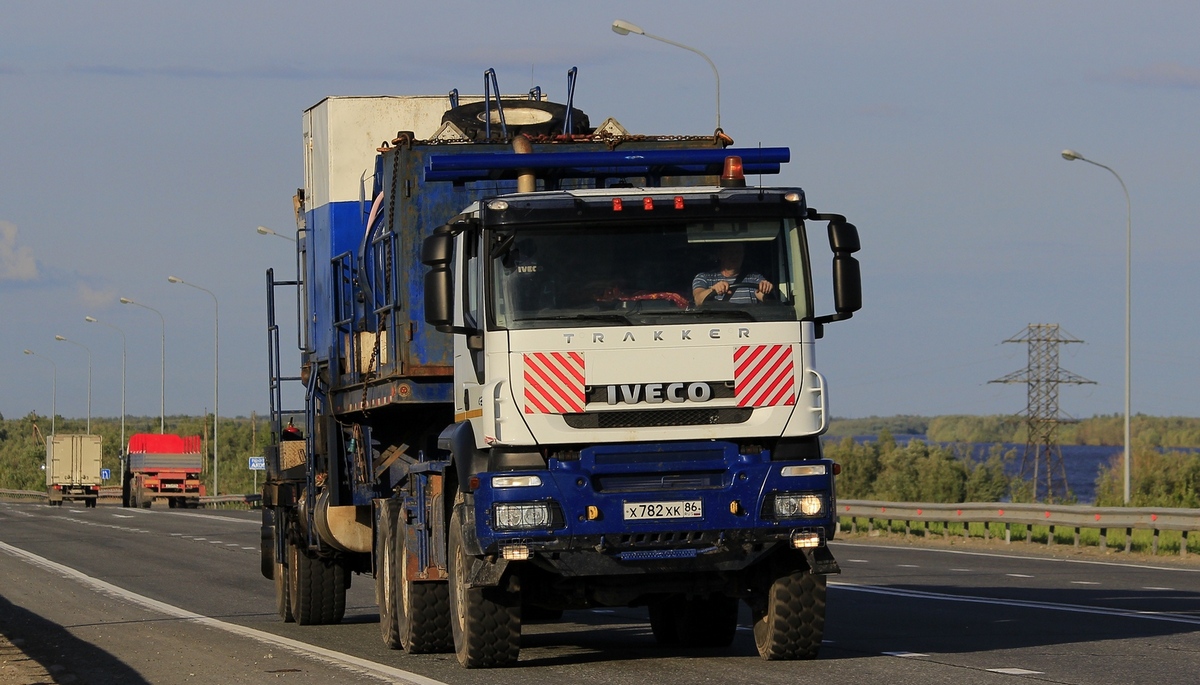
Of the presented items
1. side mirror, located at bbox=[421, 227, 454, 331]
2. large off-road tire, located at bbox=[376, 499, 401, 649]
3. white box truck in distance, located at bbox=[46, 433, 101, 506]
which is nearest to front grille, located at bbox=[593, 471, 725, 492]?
side mirror, located at bbox=[421, 227, 454, 331]

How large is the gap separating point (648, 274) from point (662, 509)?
146 centimetres

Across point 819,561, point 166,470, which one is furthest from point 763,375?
point 166,470

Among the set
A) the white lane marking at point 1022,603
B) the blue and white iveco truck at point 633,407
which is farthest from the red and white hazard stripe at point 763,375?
the white lane marking at point 1022,603

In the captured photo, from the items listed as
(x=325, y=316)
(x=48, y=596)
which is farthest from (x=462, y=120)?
(x=48, y=596)

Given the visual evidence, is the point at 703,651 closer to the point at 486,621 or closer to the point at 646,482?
the point at 486,621

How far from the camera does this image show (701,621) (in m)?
13.5

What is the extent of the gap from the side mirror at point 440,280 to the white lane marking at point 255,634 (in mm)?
2247

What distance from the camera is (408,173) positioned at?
13508 mm

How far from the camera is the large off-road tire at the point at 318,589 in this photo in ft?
56.9

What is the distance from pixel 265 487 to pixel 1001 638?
340 inches

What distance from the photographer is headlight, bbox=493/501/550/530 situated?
10945 mm

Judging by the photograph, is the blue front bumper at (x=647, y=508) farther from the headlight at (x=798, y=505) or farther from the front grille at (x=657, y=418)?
the front grille at (x=657, y=418)

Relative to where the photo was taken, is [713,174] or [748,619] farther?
[748,619]

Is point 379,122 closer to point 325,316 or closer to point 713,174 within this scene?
point 325,316
